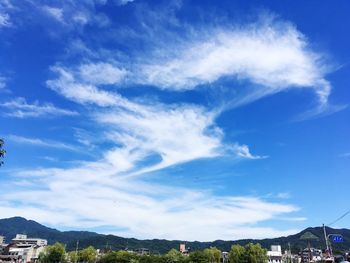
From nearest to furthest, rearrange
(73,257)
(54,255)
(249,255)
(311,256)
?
(249,255) < (311,256) < (54,255) < (73,257)

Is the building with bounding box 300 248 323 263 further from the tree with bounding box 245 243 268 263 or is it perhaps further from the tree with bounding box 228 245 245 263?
the tree with bounding box 228 245 245 263

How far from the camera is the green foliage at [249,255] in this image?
103 meters

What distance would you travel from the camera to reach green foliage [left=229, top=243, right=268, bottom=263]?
10288 centimetres

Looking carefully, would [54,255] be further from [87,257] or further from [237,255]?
[237,255]

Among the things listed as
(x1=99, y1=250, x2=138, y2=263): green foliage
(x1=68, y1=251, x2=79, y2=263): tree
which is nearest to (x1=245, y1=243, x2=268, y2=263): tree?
(x1=99, y1=250, x2=138, y2=263): green foliage

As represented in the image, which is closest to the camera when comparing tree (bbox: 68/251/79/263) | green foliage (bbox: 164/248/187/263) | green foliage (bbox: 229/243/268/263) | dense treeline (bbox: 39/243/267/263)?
green foliage (bbox: 229/243/268/263)

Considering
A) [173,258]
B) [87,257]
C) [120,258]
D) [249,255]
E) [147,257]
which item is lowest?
[120,258]

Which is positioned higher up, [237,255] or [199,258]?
[237,255]

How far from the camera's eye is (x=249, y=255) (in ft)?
343

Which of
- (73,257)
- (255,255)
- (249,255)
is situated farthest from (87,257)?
(255,255)

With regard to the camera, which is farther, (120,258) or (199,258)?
(120,258)

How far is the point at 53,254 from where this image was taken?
119750mm

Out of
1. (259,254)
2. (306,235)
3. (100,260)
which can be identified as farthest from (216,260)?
(306,235)

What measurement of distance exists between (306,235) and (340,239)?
10.8 metres
